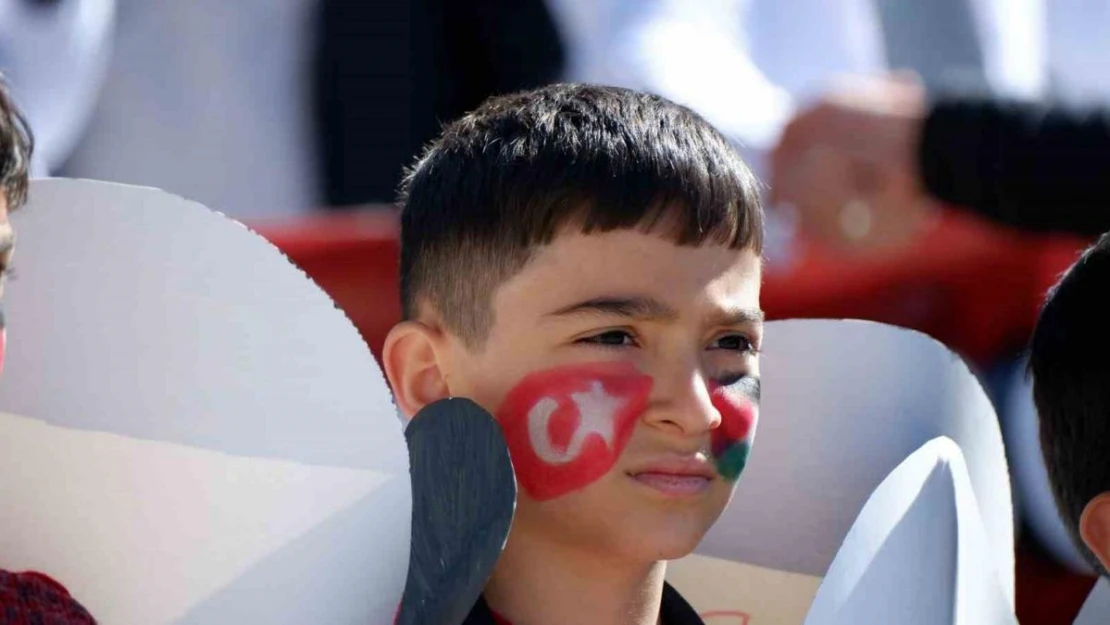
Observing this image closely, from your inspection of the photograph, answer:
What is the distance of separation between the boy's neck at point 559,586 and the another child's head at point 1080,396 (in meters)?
0.43

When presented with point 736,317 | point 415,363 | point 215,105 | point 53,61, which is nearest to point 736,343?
point 736,317

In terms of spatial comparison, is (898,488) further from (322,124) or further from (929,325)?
(322,124)

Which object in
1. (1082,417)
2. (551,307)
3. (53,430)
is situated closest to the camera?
(53,430)

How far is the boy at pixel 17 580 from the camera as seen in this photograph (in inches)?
43.1

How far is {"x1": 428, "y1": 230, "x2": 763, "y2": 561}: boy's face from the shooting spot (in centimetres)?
122

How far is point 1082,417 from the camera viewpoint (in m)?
1.46

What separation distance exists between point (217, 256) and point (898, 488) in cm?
53

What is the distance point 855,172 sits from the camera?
2.57 meters

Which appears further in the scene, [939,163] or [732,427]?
[939,163]

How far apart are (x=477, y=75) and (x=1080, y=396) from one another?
1560 mm

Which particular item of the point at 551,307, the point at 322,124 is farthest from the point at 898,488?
the point at 322,124

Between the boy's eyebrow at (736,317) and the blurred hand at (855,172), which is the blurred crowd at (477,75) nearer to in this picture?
the blurred hand at (855,172)

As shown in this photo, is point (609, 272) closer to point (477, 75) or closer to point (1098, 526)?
point (1098, 526)

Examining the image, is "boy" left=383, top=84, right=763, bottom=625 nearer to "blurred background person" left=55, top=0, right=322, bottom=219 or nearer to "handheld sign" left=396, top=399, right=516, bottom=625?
"handheld sign" left=396, top=399, right=516, bottom=625
